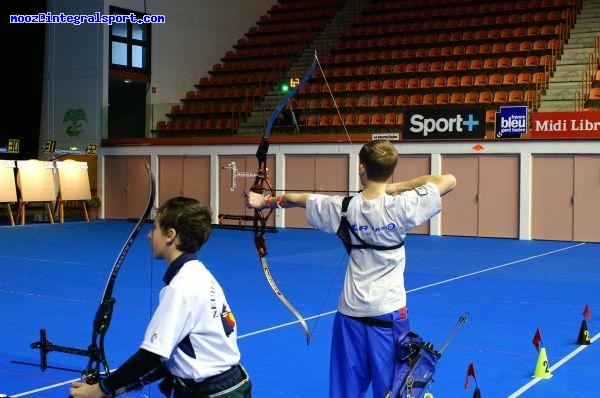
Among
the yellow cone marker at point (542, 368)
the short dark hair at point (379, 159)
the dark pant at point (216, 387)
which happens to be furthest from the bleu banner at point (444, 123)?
the dark pant at point (216, 387)

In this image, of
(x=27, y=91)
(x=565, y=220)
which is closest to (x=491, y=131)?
(x=565, y=220)

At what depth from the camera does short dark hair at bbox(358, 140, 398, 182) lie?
3.59 meters

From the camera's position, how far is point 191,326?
276 centimetres

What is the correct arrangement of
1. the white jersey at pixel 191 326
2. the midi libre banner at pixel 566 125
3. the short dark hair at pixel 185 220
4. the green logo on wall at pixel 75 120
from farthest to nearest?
the green logo on wall at pixel 75 120
the midi libre banner at pixel 566 125
the short dark hair at pixel 185 220
the white jersey at pixel 191 326

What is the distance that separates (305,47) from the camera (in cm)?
2839

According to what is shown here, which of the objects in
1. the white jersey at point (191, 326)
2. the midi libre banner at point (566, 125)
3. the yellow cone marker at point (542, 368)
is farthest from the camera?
the midi libre banner at point (566, 125)

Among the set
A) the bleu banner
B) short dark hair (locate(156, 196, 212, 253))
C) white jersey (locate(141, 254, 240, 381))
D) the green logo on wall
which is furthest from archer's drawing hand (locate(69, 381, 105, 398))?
the green logo on wall

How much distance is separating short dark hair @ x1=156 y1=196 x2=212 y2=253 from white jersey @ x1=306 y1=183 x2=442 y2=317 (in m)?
1.03

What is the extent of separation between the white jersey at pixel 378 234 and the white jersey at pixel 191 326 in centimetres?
96

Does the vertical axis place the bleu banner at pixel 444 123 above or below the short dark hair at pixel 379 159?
above

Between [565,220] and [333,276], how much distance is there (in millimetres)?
8524

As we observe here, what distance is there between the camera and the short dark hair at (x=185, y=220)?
111 inches

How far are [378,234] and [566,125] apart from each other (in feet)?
50.7

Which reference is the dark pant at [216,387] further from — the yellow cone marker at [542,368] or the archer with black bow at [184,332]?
the yellow cone marker at [542,368]
